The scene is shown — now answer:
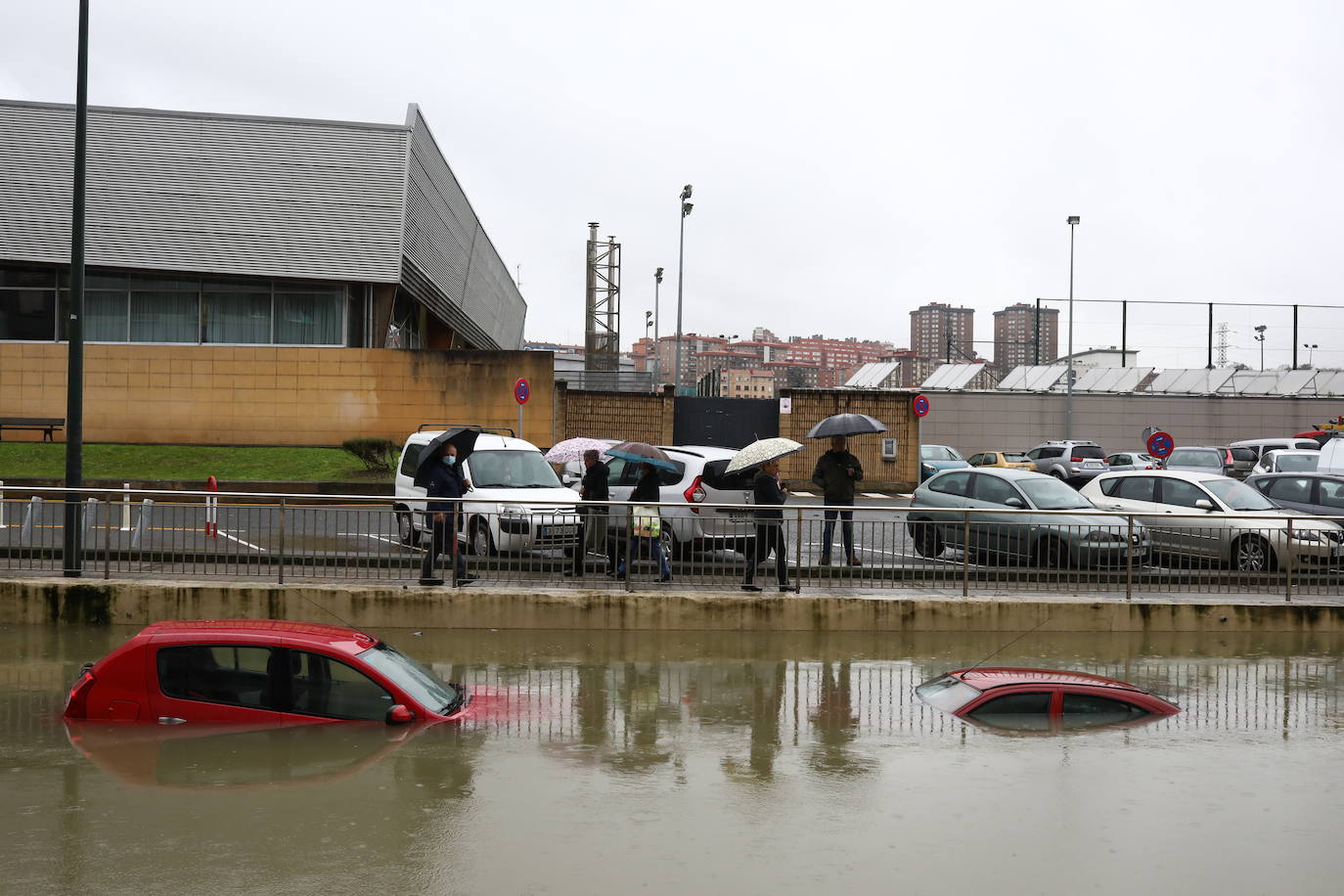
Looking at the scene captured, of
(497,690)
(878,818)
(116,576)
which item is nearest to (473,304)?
(116,576)

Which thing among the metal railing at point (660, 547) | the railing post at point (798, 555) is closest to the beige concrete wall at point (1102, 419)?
the metal railing at point (660, 547)

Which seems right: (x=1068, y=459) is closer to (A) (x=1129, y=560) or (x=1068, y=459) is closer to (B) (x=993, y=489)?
(B) (x=993, y=489)

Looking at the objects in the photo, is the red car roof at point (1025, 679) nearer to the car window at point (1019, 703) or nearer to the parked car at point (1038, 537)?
the car window at point (1019, 703)

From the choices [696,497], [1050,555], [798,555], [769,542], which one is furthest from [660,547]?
[1050,555]

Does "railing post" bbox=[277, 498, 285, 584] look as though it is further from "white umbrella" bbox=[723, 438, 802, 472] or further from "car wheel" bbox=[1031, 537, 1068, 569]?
"car wheel" bbox=[1031, 537, 1068, 569]

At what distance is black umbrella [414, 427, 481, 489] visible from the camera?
1331 cm

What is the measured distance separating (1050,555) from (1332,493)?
7.08 meters

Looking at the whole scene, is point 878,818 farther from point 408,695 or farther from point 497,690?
point 497,690

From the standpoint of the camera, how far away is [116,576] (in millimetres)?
12953

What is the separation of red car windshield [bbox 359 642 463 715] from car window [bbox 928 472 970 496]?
10.0m

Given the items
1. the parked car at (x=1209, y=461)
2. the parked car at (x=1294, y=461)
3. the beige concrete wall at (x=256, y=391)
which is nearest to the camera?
the parked car at (x=1294, y=461)

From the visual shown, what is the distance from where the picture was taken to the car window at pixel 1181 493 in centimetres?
1639

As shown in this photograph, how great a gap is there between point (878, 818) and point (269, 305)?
3100 cm

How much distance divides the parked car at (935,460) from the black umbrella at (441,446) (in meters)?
21.3
